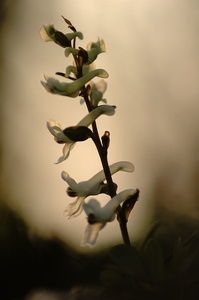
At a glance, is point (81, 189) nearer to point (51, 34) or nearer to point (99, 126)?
point (51, 34)

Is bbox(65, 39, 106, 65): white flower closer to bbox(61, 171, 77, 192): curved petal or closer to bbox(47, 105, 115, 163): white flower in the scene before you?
bbox(47, 105, 115, 163): white flower

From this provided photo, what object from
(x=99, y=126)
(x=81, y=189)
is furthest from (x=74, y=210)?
(x=99, y=126)

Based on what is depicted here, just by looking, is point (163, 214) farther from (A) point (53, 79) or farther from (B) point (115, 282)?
(B) point (115, 282)

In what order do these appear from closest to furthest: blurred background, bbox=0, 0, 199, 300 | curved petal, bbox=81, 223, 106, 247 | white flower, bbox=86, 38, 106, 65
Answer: curved petal, bbox=81, 223, 106, 247 → white flower, bbox=86, 38, 106, 65 → blurred background, bbox=0, 0, 199, 300

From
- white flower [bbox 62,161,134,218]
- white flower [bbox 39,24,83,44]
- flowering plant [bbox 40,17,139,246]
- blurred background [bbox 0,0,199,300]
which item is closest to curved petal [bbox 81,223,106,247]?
flowering plant [bbox 40,17,139,246]

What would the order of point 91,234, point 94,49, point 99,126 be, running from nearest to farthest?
point 91,234
point 94,49
point 99,126

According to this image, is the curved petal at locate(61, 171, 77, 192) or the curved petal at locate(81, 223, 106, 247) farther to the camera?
the curved petal at locate(61, 171, 77, 192)

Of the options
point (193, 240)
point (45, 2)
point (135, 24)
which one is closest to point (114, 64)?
point (135, 24)
